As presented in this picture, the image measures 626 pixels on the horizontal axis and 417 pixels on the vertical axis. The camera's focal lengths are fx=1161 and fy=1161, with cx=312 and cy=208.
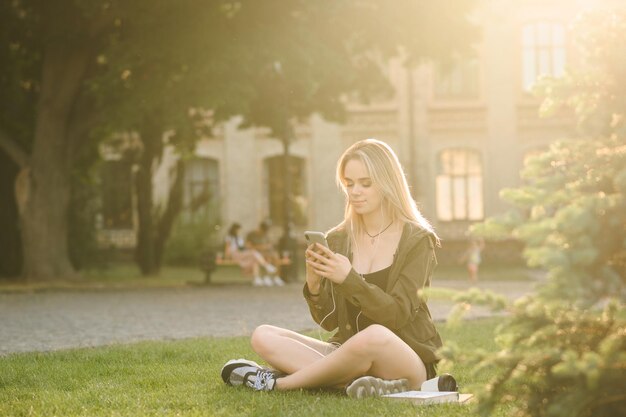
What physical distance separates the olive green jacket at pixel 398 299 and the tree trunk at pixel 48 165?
1762cm

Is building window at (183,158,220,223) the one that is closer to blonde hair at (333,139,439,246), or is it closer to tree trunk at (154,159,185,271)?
tree trunk at (154,159,185,271)

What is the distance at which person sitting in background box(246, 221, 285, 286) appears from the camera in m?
25.0

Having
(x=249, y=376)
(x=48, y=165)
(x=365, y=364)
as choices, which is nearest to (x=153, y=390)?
(x=249, y=376)

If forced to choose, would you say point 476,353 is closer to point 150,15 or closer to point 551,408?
point 551,408

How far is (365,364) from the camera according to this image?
22.0ft

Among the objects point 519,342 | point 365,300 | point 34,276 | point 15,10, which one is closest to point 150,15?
point 15,10

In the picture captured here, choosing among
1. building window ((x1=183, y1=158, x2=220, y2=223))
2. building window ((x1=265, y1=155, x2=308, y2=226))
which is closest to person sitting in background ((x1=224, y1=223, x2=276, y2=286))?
building window ((x1=265, y1=155, x2=308, y2=226))

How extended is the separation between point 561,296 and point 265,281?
67.7ft

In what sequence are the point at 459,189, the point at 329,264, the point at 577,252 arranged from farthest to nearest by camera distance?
1. the point at 459,189
2. the point at 329,264
3. the point at 577,252

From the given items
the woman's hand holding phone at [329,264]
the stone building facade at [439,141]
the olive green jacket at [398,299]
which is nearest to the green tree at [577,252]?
the woman's hand holding phone at [329,264]

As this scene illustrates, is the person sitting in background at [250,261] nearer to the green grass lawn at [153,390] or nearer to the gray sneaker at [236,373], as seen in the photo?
the green grass lawn at [153,390]

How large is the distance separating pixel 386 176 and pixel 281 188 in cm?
3336

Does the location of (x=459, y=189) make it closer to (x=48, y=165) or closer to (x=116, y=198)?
(x=116, y=198)

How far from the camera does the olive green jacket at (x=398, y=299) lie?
6566 mm
